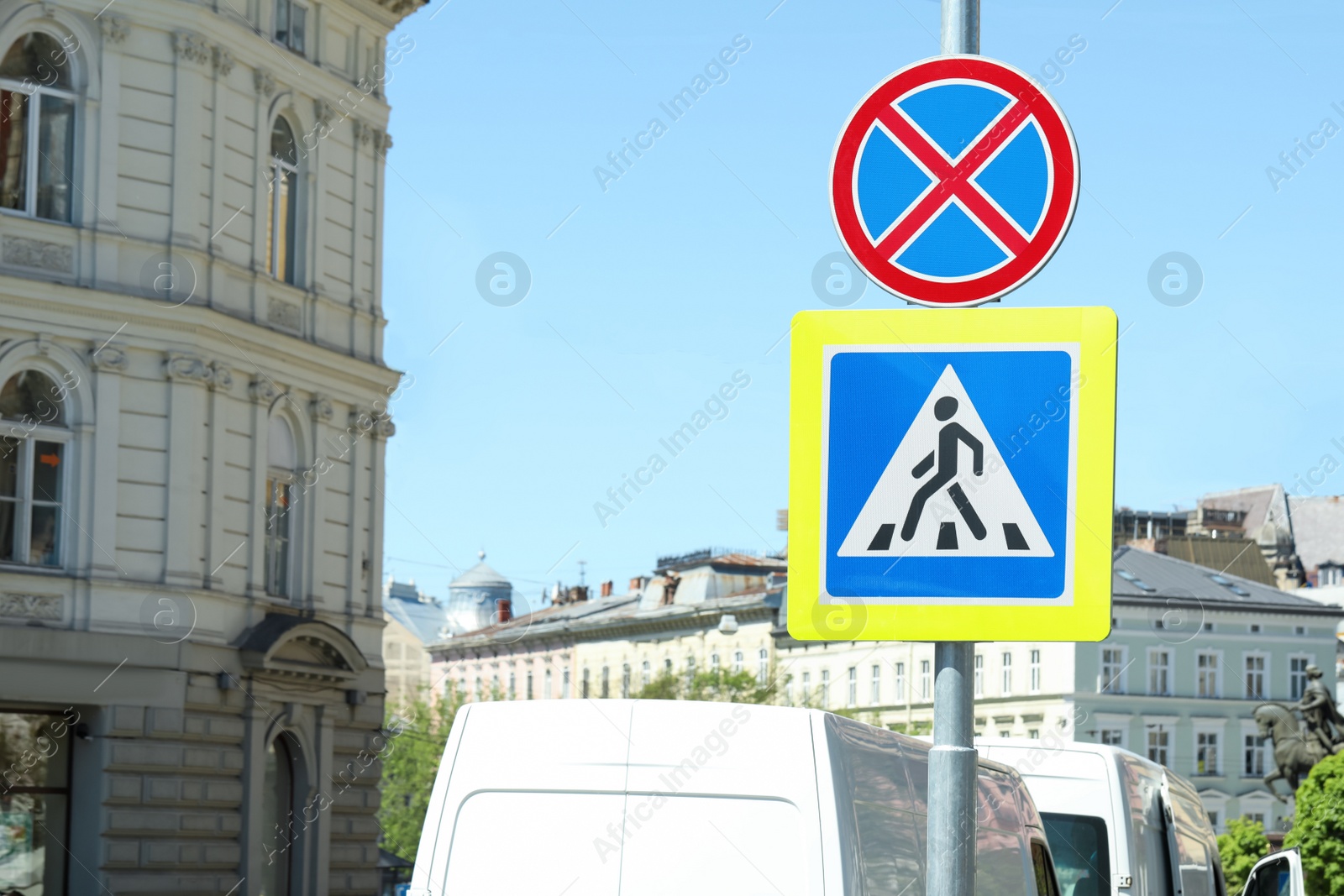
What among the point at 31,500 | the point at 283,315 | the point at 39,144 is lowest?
the point at 31,500

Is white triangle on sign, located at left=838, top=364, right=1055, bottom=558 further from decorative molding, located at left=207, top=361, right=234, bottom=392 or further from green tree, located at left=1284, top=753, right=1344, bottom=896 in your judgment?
green tree, located at left=1284, top=753, right=1344, bottom=896

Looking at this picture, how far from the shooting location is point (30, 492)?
25.0m

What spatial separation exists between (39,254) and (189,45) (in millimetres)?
3704

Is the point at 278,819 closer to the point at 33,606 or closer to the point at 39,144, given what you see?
the point at 33,606

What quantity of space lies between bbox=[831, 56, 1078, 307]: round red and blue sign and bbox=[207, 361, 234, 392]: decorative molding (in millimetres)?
23100

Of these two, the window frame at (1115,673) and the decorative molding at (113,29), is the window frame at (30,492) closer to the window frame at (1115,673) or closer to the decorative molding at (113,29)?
the decorative molding at (113,29)

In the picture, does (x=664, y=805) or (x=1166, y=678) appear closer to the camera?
(x=664, y=805)

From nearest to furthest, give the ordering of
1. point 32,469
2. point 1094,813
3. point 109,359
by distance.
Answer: point 1094,813, point 32,469, point 109,359

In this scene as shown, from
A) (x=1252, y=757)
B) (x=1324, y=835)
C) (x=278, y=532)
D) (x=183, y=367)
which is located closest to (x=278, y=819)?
(x=278, y=532)

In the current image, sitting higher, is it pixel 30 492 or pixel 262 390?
pixel 262 390

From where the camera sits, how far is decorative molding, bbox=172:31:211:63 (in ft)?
87.1

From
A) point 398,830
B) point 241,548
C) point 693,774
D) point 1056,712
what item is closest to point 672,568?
point 398,830

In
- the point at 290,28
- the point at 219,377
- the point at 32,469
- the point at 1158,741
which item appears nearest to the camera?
the point at 32,469

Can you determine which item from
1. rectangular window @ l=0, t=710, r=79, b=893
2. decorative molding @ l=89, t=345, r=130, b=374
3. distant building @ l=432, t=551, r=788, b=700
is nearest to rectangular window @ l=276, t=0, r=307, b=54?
decorative molding @ l=89, t=345, r=130, b=374
